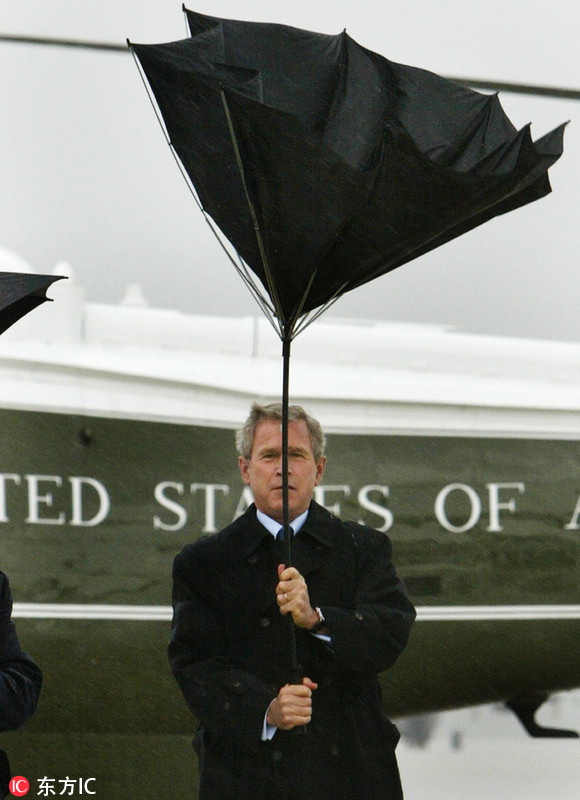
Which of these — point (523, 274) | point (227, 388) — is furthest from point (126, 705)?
point (523, 274)

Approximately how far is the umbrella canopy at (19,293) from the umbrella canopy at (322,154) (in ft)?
1.17

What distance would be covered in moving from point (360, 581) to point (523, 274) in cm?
140

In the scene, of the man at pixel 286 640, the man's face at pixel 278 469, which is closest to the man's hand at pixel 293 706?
the man at pixel 286 640

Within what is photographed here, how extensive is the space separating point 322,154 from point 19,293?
0.63 m

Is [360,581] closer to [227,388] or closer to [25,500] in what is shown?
[227,388]

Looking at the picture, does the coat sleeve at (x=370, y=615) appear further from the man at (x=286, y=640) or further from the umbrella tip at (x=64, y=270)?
the umbrella tip at (x=64, y=270)

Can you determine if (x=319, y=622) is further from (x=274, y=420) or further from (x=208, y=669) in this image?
(x=274, y=420)

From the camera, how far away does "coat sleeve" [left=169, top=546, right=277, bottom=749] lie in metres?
1.89

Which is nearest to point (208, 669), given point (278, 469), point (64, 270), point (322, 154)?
point (278, 469)

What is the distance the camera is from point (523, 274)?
315 cm

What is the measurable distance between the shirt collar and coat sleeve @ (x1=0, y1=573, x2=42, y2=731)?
0.50m

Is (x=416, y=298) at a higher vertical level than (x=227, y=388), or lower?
higher

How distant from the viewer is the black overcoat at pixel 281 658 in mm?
1918

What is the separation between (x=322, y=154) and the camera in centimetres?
177
